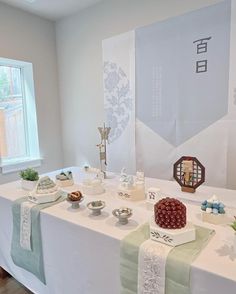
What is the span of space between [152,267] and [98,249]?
0.28 meters

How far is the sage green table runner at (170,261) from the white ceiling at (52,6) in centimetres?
247

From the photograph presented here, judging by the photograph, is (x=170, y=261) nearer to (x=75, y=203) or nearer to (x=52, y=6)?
(x=75, y=203)

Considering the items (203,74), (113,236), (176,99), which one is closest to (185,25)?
(203,74)

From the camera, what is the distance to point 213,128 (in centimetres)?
190

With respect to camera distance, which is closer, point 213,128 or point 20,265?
point 20,265

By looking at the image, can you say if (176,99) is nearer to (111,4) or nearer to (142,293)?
(111,4)

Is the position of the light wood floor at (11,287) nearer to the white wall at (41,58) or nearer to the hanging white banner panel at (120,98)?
the white wall at (41,58)

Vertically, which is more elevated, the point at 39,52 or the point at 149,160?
the point at 39,52

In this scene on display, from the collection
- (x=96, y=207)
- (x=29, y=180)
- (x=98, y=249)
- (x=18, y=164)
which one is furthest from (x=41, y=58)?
(x=98, y=249)

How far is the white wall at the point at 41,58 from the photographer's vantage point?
98.0 inches

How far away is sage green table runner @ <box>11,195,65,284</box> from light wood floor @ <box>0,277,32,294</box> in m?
0.34

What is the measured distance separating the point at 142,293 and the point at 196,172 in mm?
719

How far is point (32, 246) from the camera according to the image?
1282 millimetres

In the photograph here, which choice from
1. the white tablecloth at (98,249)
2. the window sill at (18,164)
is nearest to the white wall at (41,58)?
the window sill at (18,164)
